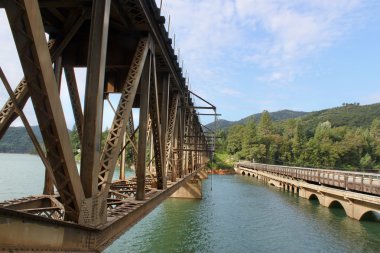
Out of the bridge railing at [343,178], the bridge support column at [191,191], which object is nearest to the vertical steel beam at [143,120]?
the bridge railing at [343,178]

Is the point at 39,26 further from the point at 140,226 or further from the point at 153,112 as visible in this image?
the point at 140,226

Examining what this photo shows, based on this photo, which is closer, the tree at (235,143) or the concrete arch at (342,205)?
the concrete arch at (342,205)

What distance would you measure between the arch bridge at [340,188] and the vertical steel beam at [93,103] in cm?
2541

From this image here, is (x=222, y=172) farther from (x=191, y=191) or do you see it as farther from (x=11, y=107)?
(x=11, y=107)

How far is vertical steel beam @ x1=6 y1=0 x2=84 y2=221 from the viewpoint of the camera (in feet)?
12.0

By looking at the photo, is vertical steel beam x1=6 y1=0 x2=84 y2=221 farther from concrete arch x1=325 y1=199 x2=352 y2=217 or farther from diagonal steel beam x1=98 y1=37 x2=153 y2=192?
concrete arch x1=325 y1=199 x2=352 y2=217

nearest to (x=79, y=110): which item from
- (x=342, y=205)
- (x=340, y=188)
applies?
(x=342, y=205)

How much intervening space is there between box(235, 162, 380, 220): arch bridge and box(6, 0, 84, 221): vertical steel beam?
26186 mm

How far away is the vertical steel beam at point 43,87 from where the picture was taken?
3660 mm

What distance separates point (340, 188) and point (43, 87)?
3724 centimetres

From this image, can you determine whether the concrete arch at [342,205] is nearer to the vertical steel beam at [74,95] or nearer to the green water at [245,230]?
the green water at [245,230]

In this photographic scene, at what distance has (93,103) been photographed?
18.1 feet

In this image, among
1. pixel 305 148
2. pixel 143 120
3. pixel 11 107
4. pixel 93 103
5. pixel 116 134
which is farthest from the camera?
pixel 305 148

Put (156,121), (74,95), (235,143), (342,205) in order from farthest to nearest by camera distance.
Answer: (235,143), (342,205), (156,121), (74,95)
